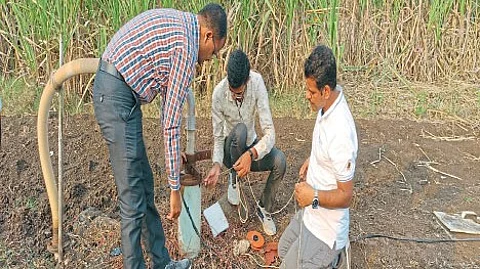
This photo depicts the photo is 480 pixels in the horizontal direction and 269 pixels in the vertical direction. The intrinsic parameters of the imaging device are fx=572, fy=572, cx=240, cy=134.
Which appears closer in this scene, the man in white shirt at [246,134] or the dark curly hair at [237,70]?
the dark curly hair at [237,70]

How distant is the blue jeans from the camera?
2760 mm

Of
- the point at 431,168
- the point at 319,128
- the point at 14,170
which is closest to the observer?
the point at 319,128

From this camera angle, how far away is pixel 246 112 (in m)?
3.57

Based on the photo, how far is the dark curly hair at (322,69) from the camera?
7.74 ft

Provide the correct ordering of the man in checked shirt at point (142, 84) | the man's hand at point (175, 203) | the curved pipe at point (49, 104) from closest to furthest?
the man in checked shirt at point (142, 84) → the man's hand at point (175, 203) → the curved pipe at point (49, 104)

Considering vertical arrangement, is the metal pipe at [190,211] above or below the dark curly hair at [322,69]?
below

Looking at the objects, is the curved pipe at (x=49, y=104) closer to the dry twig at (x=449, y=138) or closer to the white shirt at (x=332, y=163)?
the white shirt at (x=332, y=163)

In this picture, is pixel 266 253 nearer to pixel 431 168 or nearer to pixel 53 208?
pixel 53 208

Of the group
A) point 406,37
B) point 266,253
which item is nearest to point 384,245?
point 266,253

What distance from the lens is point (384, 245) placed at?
3.48 metres

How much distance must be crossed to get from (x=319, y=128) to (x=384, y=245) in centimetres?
133

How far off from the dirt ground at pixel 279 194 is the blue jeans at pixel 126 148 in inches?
19.1

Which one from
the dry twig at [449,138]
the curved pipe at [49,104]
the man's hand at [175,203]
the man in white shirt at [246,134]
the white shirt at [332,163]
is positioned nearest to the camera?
the white shirt at [332,163]

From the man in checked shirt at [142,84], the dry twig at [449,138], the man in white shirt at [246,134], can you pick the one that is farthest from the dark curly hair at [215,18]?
the dry twig at [449,138]
